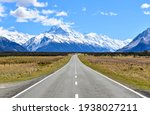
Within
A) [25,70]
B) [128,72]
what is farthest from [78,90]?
[25,70]

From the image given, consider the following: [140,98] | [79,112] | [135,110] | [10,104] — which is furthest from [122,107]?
[10,104]

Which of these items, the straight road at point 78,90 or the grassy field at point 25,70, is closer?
the straight road at point 78,90

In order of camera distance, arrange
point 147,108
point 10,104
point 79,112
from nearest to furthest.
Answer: point 79,112 < point 147,108 < point 10,104

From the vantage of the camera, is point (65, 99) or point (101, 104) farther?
point (65, 99)

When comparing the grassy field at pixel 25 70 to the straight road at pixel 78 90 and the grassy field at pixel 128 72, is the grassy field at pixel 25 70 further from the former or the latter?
the straight road at pixel 78 90

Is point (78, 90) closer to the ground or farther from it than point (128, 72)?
farther from it

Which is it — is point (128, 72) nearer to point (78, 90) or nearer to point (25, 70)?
point (25, 70)

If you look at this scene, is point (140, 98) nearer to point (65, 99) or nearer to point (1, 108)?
point (65, 99)

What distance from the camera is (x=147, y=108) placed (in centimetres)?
1550

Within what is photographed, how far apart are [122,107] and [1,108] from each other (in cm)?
519

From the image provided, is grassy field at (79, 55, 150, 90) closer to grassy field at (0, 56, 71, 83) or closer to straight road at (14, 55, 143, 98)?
straight road at (14, 55, 143, 98)

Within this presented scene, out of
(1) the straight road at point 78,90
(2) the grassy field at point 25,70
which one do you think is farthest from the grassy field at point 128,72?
(2) the grassy field at point 25,70

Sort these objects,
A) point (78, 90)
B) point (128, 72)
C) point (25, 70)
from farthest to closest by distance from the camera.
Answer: point (25, 70) < point (128, 72) < point (78, 90)

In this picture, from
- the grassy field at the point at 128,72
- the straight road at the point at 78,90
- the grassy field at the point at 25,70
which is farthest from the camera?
the grassy field at the point at 25,70
